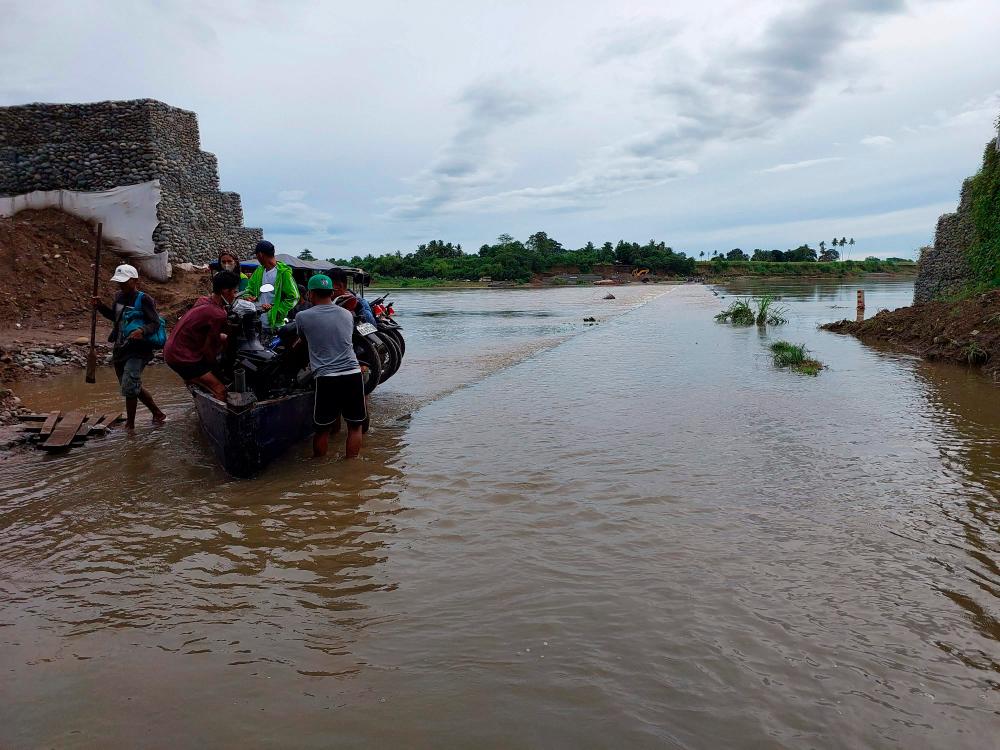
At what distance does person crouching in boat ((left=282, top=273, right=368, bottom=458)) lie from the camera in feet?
20.5

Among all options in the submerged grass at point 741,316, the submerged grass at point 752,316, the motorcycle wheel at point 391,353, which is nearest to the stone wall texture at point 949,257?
the submerged grass at point 752,316

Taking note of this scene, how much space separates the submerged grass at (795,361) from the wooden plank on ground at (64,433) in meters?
10.9

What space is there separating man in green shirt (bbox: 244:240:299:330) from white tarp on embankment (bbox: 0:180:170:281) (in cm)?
1183

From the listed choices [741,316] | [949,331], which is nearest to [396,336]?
[949,331]

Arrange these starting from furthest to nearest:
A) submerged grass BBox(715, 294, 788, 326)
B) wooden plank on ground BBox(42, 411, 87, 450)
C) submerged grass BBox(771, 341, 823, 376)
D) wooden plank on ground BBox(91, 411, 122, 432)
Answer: submerged grass BBox(715, 294, 788, 326)
submerged grass BBox(771, 341, 823, 376)
wooden plank on ground BBox(91, 411, 122, 432)
wooden plank on ground BBox(42, 411, 87, 450)

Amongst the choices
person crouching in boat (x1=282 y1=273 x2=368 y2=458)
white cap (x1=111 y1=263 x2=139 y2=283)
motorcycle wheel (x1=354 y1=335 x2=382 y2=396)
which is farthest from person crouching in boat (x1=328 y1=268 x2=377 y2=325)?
white cap (x1=111 y1=263 x2=139 y2=283)

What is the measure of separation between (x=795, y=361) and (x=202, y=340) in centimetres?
1031

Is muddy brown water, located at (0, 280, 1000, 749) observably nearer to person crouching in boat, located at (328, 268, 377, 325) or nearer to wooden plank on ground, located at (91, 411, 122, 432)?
wooden plank on ground, located at (91, 411, 122, 432)

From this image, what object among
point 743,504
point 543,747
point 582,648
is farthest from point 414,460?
point 543,747

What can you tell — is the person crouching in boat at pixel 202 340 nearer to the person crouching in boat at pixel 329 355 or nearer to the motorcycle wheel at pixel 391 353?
the person crouching in boat at pixel 329 355

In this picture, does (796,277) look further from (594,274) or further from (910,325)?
(910,325)

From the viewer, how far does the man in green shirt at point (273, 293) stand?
7.66m

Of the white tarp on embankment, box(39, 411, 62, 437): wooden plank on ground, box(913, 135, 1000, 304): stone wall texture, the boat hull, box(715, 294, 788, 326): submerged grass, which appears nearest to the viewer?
the boat hull

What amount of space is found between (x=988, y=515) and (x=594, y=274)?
7441 cm
